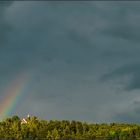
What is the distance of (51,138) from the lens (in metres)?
174

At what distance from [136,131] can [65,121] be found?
30464 mm

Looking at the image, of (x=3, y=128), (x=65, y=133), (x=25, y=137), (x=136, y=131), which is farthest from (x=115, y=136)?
(x=3, y=128)

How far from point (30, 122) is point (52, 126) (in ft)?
29.1

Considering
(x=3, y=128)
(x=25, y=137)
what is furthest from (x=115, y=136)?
(x=3, y=128)

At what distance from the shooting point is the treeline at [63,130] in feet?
560

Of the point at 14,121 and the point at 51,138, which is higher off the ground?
the point at 14,121

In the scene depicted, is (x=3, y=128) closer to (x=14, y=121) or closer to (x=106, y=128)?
(x=14, y=121)

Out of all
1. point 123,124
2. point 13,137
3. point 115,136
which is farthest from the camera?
point 123,124

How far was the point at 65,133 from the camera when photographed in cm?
17788

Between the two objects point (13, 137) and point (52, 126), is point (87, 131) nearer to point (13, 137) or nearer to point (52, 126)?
point (52, 126)

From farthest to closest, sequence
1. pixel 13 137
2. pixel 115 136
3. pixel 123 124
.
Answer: pixel 123 124 → pixel 13 137 → pixel 115 136

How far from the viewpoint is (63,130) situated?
179m

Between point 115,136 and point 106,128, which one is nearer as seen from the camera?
point 115,136

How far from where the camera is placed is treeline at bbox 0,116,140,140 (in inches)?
6718
